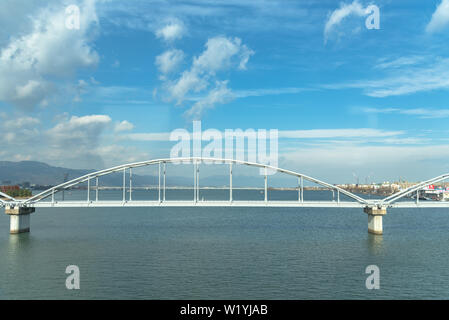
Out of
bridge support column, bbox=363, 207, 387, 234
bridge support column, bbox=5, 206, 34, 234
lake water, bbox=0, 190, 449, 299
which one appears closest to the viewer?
lake water, bbox=0, 190, 449, 299

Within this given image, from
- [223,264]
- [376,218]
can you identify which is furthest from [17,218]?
[376,218]

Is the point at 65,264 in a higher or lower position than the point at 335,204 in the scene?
lower

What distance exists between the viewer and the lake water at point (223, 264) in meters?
31.7

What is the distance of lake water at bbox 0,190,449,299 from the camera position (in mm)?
31672

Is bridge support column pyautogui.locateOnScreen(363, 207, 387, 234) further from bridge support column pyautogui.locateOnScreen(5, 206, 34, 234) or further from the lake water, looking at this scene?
bridge support column pyautogui.locateOnScreen(5, 206, 34, 234)

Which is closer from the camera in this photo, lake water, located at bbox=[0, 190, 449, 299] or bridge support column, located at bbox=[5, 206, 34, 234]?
lake water, located at bbox=[0, 190, 449, 299]

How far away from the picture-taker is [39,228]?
7150 cm

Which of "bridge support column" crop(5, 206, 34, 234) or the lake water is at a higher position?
"bridge support column" crop(5, 206, 34, 234)

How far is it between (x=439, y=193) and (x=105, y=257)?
618 ft

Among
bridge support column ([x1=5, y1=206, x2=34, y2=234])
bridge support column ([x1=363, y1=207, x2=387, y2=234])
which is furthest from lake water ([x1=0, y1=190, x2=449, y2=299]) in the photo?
bridge support column ([x1=363, y1=207, x2=387, y2=234])

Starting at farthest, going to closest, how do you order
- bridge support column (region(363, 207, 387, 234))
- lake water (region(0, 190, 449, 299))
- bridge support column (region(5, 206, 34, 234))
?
1. bridge support column (region(5, 206, 34, 234))
2. bridge support column (region(363, 207, 387, 234))
3. lake water (region(0, 190, 449, 299))
